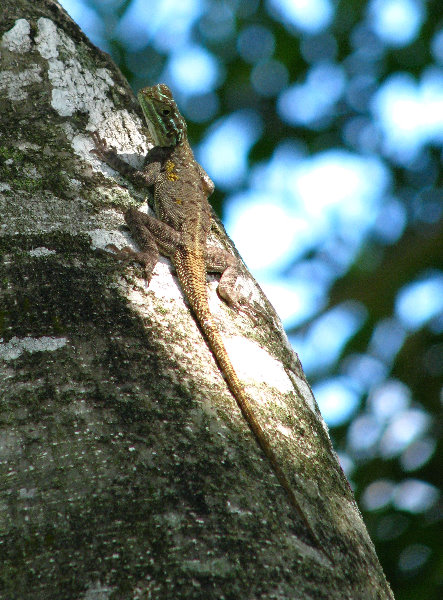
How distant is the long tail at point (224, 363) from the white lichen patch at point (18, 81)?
1.08 metres

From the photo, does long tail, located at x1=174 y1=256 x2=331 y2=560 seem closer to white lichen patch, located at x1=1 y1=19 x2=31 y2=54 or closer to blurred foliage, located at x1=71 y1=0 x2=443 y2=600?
white lichen patch, located at x1=1 y1=19 x2=31 y2=54

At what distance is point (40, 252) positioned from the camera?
251 centimetres

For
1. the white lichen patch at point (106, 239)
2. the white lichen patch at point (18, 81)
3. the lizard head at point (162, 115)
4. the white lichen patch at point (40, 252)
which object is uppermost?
the lizard head at point (162, 115)

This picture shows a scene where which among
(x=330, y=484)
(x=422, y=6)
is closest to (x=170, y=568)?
(x=330, y=484)

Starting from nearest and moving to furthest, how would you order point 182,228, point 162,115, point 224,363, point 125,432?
point 125,432
point 224,363
point 182,228
point 162,115

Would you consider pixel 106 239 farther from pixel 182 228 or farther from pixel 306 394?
pixel 182 228

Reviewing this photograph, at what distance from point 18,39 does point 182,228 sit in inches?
50.6

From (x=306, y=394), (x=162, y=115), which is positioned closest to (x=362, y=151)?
(x=162, y=115)

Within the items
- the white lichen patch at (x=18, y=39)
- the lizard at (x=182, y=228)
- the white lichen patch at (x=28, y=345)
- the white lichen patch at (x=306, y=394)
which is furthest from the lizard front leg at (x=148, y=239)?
the white lichen patch at (x=18, y=39)

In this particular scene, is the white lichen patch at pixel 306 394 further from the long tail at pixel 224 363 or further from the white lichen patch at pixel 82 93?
the white lichen patch at pixel 82 93

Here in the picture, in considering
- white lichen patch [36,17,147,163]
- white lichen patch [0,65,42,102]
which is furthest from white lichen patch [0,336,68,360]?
white lichen patch [0,65,42,102]

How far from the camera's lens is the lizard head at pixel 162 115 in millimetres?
4883

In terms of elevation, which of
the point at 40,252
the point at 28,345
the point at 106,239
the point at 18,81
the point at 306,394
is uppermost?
the point at 18,81

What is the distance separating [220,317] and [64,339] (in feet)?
2.54
